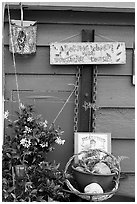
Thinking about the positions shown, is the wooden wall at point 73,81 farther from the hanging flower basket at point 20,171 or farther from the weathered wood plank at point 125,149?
the hanging flower basket at point 20,171

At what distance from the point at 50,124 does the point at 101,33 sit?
500 mm

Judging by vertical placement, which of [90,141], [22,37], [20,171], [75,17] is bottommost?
[20,171]

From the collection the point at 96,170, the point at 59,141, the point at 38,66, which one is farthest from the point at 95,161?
the point at 38,66

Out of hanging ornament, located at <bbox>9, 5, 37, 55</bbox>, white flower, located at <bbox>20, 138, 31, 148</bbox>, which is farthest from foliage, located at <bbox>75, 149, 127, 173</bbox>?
hanging ornament, located at <bbox>9, 5, 37, 55</bbox>

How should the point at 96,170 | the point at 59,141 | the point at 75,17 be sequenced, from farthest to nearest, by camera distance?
the point at 75,17 → the point at 59,141 → the point at 96,170

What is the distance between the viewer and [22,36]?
1536 mm

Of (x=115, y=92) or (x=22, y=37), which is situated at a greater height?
(x=22, y=37)

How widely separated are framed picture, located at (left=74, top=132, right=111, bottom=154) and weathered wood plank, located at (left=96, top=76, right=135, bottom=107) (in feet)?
0.54

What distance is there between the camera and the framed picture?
1.58m

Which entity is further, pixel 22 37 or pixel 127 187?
pixel 127 187

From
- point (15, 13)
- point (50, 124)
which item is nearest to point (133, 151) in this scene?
point (50, 124)

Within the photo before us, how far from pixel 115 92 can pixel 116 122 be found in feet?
0.48

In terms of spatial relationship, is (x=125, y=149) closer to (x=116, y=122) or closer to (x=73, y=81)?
(x=116, y=122)

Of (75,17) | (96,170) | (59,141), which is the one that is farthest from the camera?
(75,17)
